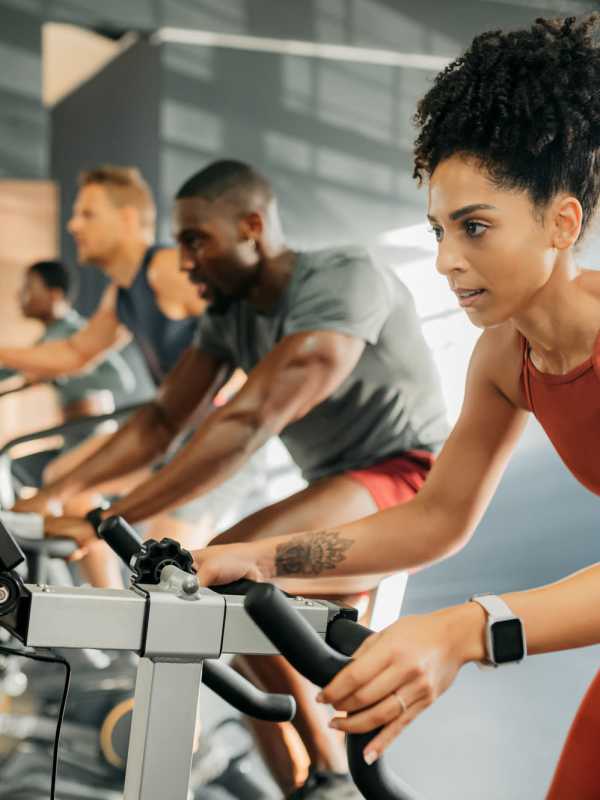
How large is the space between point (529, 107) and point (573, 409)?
0.42m

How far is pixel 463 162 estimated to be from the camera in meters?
1.46

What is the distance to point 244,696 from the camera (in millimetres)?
1189

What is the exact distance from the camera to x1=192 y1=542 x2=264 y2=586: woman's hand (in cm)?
136

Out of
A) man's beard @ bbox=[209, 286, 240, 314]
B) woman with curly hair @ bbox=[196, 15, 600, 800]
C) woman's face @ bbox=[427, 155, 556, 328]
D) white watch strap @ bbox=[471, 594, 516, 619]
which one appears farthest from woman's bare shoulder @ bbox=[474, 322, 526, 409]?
man's beard @ bbox=[209, 286, 240, 314]

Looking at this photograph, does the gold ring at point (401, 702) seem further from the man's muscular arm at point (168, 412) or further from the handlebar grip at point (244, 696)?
the man's muscular arm at point (168, 412)

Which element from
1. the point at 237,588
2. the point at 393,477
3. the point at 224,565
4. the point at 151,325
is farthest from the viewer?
the point at 151,325

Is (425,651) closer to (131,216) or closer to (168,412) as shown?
(168,412)

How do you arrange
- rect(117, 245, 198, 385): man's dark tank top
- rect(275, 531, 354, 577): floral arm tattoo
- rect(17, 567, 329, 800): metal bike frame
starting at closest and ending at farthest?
1. rect(17, 567, 329, 800): metal bike frame
2. rect(275, 531, 354, 577): floral arm tattoo
3. rect(117, 245, 198, 385): man's dark tank top

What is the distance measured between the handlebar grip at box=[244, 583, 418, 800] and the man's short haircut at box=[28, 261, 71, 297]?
3147 mm

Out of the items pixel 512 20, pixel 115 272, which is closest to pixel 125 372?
pixel 115 272

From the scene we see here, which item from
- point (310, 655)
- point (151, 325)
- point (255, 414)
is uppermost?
point (310, 655)

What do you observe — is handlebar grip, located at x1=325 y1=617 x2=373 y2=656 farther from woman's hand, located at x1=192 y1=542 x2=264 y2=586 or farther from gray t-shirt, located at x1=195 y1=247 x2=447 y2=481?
gray t-shirt, located at x1=195 y1=247 x2=447 y2=481

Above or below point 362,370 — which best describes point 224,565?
above

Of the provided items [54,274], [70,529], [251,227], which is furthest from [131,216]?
[70,529]
